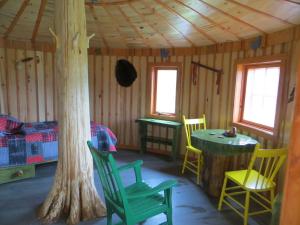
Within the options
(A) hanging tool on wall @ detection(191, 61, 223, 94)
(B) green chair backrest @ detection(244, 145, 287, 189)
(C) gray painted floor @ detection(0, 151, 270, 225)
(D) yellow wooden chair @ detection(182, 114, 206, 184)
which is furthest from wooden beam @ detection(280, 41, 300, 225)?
(A) hanging tool on wall @ detection(191, 61, 223, 94)

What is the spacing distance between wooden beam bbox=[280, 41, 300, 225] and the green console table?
363 cm

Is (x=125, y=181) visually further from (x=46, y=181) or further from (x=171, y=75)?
(x=171, y=75)

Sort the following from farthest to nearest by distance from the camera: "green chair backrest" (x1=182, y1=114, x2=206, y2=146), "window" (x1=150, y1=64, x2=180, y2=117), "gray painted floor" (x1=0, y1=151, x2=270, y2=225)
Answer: "window" (x1=150, y1=64, x2=180, y2=117), "green chair backrest" (x1=182, y1=114, x2=206, y2=146), "gray painted floor" (x1=0, y1=151, x2=270, y2=225)

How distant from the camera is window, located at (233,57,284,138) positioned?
297 centimetres

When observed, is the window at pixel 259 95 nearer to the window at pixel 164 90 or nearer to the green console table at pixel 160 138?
the green console table at pixel 160 138

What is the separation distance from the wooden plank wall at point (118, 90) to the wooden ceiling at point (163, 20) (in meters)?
0.30

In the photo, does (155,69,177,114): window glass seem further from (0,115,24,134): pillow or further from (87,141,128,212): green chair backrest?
(87,141,128,212): green chair backrest

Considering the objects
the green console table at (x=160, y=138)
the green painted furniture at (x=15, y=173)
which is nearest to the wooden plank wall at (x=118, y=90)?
the green console table at (x=160, y=138)

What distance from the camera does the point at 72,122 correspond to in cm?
234

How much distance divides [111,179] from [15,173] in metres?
2.29

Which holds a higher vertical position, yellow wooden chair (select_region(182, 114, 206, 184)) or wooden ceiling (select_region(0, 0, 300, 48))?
wooden ceiling (select_region(0, 0, 300, 48))

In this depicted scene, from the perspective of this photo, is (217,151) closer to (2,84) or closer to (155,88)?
(155,88)

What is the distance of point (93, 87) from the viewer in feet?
17.0

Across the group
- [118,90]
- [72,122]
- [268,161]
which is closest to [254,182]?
[268,161]
